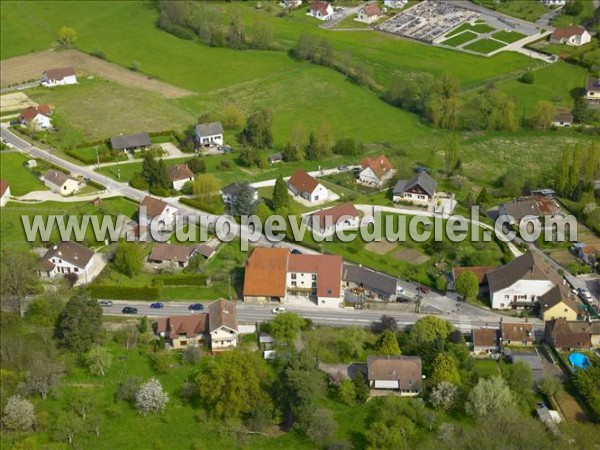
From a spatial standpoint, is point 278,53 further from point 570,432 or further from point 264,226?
point 570,432

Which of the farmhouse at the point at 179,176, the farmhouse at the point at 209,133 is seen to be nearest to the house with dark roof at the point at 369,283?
the farmhouse at the point at 179,176

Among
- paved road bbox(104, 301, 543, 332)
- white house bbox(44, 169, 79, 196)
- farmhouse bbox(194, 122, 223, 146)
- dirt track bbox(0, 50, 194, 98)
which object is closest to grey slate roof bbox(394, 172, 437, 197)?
paved road bbox(104, 301, 543, 332)

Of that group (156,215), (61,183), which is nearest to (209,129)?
(61,183)

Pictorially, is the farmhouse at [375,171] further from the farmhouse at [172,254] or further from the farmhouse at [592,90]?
the farmhouse at [592,90]

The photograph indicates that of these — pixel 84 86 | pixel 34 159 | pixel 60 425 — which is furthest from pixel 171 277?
pixel 84 86

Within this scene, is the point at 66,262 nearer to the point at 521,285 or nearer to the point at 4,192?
the point at 4,192

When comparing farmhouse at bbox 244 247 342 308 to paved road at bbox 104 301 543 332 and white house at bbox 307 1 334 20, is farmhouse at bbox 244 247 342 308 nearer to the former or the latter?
paved road at bbox 104 301 543 332
